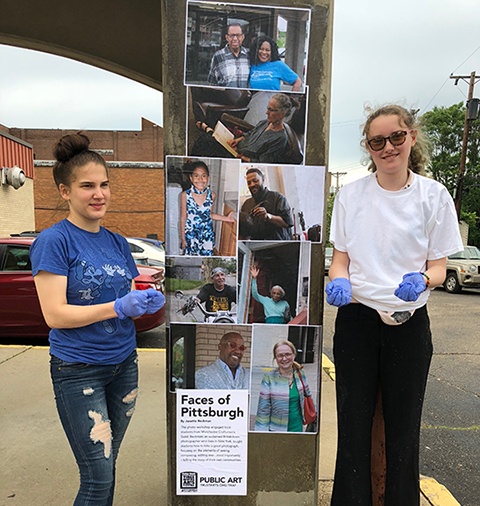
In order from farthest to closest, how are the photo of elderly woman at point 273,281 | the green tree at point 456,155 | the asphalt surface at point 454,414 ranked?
the green tree at point 456,155 < the asphalt surface at point 454,414 < the photo of elderly woman at point 273,281

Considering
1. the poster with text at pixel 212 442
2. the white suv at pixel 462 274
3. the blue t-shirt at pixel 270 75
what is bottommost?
the white suv at pixel 462 274

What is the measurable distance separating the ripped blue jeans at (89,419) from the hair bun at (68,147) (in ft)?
2.57

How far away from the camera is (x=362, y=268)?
1802 millimetres

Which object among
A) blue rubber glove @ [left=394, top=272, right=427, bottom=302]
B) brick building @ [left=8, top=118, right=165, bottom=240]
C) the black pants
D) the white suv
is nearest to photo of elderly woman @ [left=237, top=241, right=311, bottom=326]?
the black pants

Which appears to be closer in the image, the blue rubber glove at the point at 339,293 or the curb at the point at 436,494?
the blue rubber glove at the point at 339,293

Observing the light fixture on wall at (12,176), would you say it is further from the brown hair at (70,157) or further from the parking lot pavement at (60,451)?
the brown hair at (70,157)

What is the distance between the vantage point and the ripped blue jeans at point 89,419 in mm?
1689

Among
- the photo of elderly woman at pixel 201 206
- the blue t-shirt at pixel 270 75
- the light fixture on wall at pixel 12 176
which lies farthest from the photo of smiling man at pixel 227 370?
the light fixture on wall at pixel 12 176

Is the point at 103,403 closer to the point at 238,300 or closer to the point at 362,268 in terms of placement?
the point at 238,300

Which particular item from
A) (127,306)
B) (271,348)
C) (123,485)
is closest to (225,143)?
(127,306)

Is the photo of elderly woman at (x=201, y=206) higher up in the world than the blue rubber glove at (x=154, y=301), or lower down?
higher up

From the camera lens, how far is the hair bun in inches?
68.2

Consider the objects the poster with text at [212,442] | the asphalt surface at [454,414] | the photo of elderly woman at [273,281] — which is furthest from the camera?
the asphalt surface at [454,414]

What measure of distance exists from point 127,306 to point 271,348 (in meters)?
0.79
